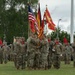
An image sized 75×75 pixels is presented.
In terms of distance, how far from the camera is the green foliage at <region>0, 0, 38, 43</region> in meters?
66.2

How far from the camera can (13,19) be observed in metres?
67.2

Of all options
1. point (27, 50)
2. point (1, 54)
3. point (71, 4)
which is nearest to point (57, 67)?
point (27, 50)

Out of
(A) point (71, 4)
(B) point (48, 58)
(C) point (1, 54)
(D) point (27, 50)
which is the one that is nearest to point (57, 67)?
(B) point (48, 58)

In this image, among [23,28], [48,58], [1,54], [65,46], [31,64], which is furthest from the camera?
[23,28]

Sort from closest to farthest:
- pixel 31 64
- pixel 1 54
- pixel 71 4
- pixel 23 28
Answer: pixel 31 64 < pixel 1 54 < pixel 71 4 < pixel 23 28

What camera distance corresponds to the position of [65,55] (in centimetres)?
3691

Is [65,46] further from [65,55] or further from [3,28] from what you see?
[3,28]

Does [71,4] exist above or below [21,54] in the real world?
above

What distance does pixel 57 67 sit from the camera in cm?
2694

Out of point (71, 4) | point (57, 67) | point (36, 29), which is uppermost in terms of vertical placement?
point (71, 4)

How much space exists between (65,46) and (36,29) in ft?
32.5

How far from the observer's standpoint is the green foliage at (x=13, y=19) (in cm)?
6625

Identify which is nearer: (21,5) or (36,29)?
(36,29)

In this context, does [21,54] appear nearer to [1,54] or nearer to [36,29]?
[36,29]
